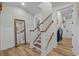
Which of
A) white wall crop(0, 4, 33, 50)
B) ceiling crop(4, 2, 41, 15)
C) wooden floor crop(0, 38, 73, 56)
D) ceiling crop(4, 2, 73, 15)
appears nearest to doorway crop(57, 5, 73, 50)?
wooden floor crop(0, 38, 73, 56)

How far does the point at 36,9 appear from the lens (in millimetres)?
2016

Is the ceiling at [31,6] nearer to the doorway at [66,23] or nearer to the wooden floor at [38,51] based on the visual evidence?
the doorway at [66,23]

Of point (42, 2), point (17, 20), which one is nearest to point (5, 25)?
point (17, 20)

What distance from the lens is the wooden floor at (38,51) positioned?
6.41 feet

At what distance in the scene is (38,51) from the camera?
2000mm

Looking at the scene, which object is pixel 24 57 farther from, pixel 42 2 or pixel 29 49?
pixel 42 2

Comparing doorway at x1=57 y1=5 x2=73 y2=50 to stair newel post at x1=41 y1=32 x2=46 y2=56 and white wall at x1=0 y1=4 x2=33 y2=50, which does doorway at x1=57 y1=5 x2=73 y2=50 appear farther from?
white wall at x1=0 y1=4 x2=33 y2=50

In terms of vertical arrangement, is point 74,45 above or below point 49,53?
above

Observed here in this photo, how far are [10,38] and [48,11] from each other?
0.83 meters

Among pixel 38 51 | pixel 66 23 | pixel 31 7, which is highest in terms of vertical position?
pixel 31 7

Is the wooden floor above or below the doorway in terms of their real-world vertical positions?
below

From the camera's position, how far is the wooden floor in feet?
6.41

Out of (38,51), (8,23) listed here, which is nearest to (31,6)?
(8,23)

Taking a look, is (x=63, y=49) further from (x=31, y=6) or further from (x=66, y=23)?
(x=31, y=6)
